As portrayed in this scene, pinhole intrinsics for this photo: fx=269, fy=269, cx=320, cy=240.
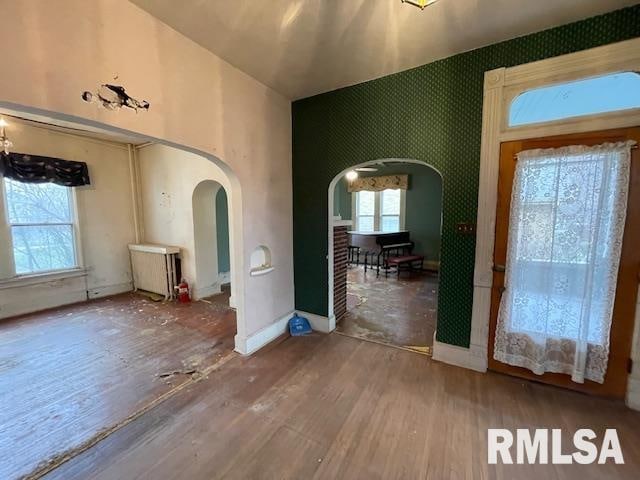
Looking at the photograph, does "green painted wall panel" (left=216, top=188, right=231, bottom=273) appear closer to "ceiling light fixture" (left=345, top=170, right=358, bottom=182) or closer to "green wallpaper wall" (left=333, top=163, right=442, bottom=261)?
"green wallpaper wall" (left=333, top=163, right=442, bottom=261)

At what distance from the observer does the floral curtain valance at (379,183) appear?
6878 mm

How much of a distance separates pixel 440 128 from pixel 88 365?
4063mm

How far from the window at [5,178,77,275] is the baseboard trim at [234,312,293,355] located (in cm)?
367

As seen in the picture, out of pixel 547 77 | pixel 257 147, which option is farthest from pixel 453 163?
pixel 257 147

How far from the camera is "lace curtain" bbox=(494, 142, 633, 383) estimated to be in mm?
1965

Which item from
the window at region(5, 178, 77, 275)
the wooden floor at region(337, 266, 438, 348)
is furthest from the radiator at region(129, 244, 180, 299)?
the wooden floor at region(337, 266, 438, 348)

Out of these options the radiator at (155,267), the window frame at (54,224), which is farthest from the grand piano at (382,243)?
the window frame at (54,224)

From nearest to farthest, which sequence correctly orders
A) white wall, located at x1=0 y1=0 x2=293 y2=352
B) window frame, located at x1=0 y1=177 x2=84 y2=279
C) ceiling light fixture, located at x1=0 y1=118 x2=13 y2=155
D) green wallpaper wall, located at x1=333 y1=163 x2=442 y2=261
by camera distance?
1. white wall, located at x1=0 y1=0 x2=293 y2=352
2. ceiling light fixture, located at x1=0 y1=118 x2=13 y2=155
3. window frame, located at x1=0 y1=177 x2=84 y2=279
4. green wallpaper wall, located at x1=333 y1=163 x2=442 y2=261

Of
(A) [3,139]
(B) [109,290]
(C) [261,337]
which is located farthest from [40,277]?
(C) [261,337]

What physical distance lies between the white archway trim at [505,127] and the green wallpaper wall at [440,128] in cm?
6

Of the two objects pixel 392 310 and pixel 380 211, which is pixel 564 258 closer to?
pixel 392 310

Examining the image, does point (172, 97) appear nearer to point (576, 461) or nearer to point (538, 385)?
point (576, 461)

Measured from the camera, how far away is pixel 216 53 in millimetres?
2309

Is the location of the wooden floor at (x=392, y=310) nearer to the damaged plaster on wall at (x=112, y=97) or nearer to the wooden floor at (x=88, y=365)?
the wooden floor at (x=88, y=365)
